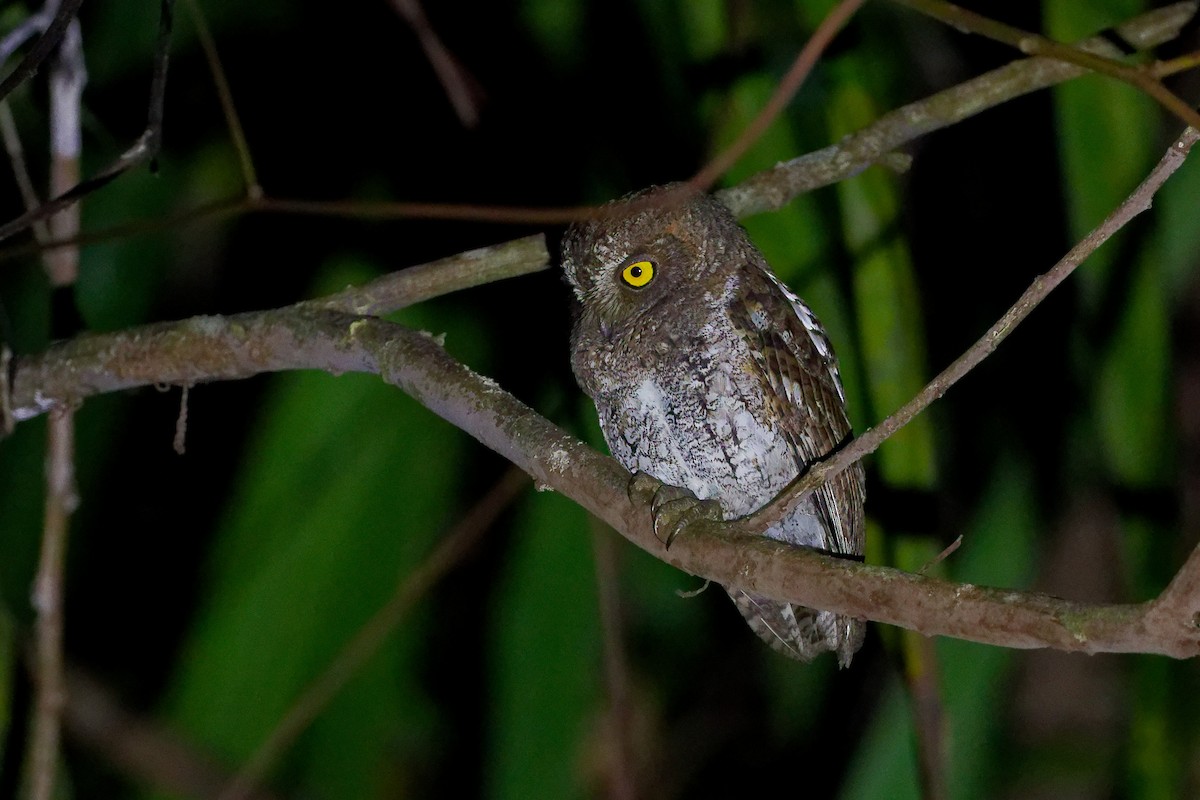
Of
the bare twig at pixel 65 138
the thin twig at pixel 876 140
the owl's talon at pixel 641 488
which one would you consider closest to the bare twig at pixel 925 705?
the owl's talon at pixel 641 488

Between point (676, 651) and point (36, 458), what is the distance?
1.84 m

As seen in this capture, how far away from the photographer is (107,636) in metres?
2.89

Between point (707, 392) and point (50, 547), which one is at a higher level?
point (707, 392)

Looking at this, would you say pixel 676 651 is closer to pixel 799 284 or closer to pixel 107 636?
→ pixel 107 636

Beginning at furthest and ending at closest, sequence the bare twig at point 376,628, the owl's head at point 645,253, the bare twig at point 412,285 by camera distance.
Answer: the owl's head at point 645,253 → the bare twig at point 412,285 → the bare twig at point 376,628

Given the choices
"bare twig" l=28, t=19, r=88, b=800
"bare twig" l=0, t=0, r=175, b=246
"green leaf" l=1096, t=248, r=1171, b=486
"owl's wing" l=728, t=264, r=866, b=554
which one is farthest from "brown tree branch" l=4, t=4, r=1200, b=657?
"owl's wing" l=728, t=264, r=866, b=554

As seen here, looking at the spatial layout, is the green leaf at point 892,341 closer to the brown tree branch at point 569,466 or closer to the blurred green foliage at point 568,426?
the blurred green foliage at point 568,426

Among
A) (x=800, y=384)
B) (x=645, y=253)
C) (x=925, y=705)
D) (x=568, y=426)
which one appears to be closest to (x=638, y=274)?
(x=645, y=253)

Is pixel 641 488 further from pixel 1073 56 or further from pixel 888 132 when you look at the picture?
pixel 888 132

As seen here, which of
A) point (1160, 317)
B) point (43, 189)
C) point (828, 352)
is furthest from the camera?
point (43, 189)

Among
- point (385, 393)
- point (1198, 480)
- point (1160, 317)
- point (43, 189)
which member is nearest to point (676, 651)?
point (1198, 480)

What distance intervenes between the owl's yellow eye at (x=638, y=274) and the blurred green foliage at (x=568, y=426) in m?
0.17

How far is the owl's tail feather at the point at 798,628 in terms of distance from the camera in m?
1.63

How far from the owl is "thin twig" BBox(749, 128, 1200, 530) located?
0.55 m
